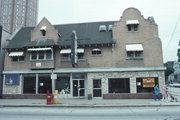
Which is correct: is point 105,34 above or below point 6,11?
below

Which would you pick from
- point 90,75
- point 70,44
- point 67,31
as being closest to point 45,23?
point 67,31

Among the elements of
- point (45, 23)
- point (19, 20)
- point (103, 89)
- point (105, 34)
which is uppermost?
point (19, 20)

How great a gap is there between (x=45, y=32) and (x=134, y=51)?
12014 millimetres

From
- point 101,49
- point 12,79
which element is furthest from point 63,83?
point 12,79

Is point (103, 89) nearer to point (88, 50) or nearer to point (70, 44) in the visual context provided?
point (88, 50)

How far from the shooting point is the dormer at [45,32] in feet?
72.3

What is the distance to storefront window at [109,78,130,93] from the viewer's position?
19938 millimetres

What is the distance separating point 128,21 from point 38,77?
44.8 feet

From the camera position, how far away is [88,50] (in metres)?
21.1

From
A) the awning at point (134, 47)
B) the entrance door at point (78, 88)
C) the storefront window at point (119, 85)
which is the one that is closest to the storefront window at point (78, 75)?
the entrance door at point (78, 88)

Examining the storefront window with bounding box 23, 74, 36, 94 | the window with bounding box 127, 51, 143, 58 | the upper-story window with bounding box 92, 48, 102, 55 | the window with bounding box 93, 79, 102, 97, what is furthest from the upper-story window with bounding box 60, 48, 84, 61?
the window with bounding box 127, 51, 143, 58

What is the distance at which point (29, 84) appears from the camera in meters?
21.7

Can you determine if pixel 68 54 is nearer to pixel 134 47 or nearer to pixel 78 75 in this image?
pixel 78 75

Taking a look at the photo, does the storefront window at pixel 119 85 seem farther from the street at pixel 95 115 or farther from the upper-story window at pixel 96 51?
the street at pixel 95 115
